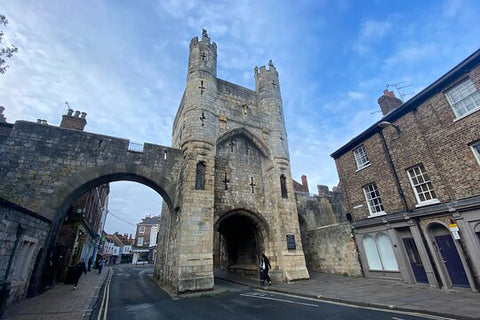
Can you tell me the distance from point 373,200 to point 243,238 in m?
9.13

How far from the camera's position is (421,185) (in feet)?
32.3

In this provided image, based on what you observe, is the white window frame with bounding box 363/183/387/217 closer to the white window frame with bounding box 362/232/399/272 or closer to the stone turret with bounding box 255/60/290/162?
the white window frame with bounding box 362/232/399/272

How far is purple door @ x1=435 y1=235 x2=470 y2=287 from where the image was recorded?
828 centimetres

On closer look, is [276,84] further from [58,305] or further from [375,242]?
[58,305]

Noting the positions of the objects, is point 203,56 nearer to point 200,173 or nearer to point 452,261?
point 200,173

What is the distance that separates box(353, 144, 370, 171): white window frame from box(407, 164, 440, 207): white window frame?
2.47 metres

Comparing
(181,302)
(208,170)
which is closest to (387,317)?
(181,302)

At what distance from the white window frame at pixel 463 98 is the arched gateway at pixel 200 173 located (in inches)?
337

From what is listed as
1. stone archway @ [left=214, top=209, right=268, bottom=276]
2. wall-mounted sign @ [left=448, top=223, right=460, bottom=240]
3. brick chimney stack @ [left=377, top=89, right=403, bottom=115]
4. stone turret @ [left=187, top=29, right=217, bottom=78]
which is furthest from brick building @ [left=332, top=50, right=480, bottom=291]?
stone turret @ [left=187, top=29, right=217, bottom=78]

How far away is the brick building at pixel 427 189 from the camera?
26.7 feet

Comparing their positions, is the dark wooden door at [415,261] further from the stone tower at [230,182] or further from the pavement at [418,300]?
the stone tower at [230,182]

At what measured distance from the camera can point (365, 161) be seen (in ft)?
42.3

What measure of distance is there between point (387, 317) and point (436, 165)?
23.2ft

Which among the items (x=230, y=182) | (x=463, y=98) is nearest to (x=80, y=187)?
(x=230, y=182)
